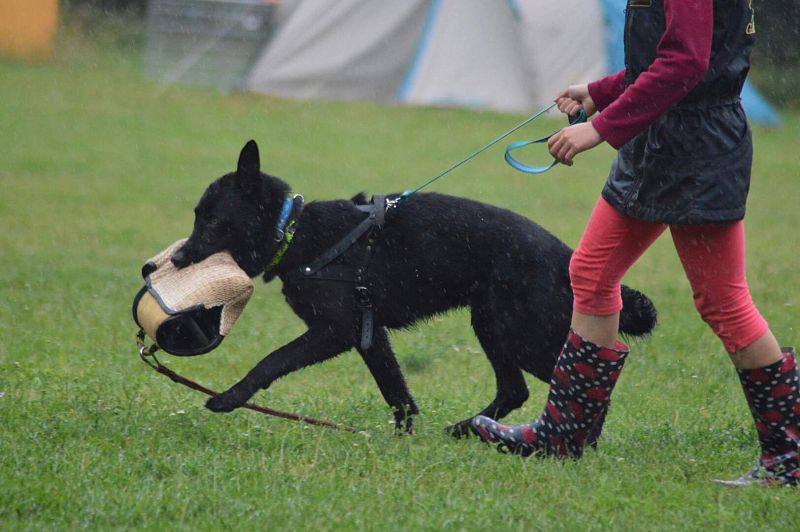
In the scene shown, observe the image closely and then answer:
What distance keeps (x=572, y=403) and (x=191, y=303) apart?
4.84 ft

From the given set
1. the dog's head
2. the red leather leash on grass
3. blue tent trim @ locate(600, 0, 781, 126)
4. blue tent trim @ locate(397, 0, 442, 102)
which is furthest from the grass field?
blue tent trim @ locate(397, 0, 442, 102)

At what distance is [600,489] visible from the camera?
357 cm

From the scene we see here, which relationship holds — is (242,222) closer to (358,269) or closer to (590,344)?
(358,269)

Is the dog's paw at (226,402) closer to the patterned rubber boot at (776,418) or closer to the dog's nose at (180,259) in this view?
the dog's nose at (180,259)

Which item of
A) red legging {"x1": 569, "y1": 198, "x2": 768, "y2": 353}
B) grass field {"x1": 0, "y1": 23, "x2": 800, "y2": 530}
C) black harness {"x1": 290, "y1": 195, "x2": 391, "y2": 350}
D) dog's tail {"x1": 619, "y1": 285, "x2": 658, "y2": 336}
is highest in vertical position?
red legging {"x1": 569, "y1": 198, "x2": 768, "y2": 353}

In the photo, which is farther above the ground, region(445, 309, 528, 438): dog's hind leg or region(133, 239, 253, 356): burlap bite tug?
region(133, 239, 253, 356): burlap bite tug

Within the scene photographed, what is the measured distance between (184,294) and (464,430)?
1.21m

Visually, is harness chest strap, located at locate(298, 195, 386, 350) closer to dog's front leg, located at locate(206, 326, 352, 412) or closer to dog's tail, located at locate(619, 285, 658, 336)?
dog's front leg, located at locate(206, 326, 352, 412)

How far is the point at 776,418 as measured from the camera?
12.0 ft

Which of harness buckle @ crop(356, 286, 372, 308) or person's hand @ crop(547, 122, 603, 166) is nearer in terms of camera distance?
person's hand @ crop(547, 122, 603, 166)

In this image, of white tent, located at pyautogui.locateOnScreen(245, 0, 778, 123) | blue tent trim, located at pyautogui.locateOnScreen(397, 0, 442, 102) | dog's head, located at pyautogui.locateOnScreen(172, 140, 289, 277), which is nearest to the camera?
dog's head, located at pyautogui.locateOnScreen(172, 140, 289, 277)

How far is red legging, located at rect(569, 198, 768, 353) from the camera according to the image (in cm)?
351

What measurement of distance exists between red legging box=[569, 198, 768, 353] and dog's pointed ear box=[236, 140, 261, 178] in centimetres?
149

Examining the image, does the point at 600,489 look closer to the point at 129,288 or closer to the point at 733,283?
the point at 733,283
